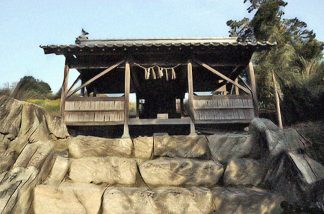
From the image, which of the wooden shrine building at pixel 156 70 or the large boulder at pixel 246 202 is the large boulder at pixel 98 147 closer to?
the large boulder at pixel 246 202

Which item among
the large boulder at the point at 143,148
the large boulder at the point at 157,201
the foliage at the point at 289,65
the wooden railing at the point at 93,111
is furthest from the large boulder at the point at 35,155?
the foliage at the point at 289,65

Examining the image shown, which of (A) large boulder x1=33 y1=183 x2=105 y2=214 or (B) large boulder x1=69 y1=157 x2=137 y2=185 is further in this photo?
(B) large boulder x1=69 y1=157 x2=137 y2=185

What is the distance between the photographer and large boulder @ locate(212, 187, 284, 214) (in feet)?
19.5

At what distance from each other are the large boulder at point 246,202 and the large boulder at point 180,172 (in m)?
0.68

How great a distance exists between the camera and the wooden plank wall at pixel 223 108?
11688 millimetres

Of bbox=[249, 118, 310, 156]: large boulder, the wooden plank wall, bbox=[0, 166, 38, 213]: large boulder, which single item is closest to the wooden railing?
the wooden plank wall

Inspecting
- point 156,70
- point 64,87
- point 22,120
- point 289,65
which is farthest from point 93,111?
point 289,65

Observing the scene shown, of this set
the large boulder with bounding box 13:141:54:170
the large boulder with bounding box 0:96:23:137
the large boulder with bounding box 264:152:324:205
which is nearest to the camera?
the large boulder with bounding box 264:152:324:205

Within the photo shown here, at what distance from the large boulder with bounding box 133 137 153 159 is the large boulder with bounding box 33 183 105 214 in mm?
1642

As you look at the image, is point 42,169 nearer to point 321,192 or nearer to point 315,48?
point 321,192

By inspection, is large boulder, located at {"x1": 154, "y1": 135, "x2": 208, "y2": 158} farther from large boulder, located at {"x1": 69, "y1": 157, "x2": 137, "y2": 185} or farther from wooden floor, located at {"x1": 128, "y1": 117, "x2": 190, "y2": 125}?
wooden floor, located at {"x1": 128, "y1": 117, "x2": 190, "y2": 125}

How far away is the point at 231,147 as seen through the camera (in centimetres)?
759

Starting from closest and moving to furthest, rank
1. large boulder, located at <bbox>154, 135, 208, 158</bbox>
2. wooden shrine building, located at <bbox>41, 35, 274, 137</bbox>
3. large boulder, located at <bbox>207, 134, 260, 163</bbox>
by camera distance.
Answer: large boulder, located at <bbox>207, 134, 260, 163</bbox> < large boulder, located at <bbox>154, 135, 208, 158</bbox> < wooden shrine building, located at <bbox>41, 35, 274, 137</bbox>

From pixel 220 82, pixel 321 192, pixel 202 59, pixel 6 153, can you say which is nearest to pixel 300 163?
pixel 321 192
